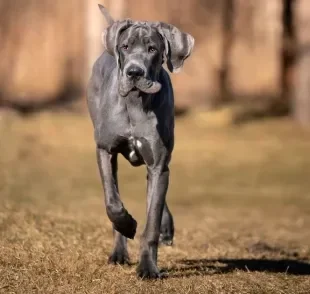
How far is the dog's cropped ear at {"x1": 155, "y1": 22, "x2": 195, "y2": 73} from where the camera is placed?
6.21 meters

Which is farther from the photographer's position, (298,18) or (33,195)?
(298,18)

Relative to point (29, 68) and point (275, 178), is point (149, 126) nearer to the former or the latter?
point (275, 178)

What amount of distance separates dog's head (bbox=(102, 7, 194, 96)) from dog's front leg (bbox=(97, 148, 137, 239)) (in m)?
0.62

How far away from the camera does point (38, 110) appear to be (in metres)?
22.2

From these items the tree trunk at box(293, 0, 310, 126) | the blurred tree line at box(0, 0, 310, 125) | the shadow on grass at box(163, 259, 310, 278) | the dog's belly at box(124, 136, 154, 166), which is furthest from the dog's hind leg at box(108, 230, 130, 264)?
the blurred tree line at box(0, 0, 310, 125)

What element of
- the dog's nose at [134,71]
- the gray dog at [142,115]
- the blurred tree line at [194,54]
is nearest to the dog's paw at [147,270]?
the gray dog at [142,115]

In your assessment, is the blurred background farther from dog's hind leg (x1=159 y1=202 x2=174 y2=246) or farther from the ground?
dog's hind leg (x1=159 y1=202 x2=174 y2=246)

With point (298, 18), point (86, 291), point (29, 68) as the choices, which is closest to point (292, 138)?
point (298, 18)

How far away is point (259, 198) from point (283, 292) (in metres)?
7.98

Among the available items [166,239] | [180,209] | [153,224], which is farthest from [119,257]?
[180,209]

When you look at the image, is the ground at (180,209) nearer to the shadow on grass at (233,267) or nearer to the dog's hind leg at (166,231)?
the shadow on grass at (233,267)

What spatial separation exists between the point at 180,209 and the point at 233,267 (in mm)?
5860

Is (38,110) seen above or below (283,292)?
below

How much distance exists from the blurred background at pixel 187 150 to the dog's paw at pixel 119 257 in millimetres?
82
